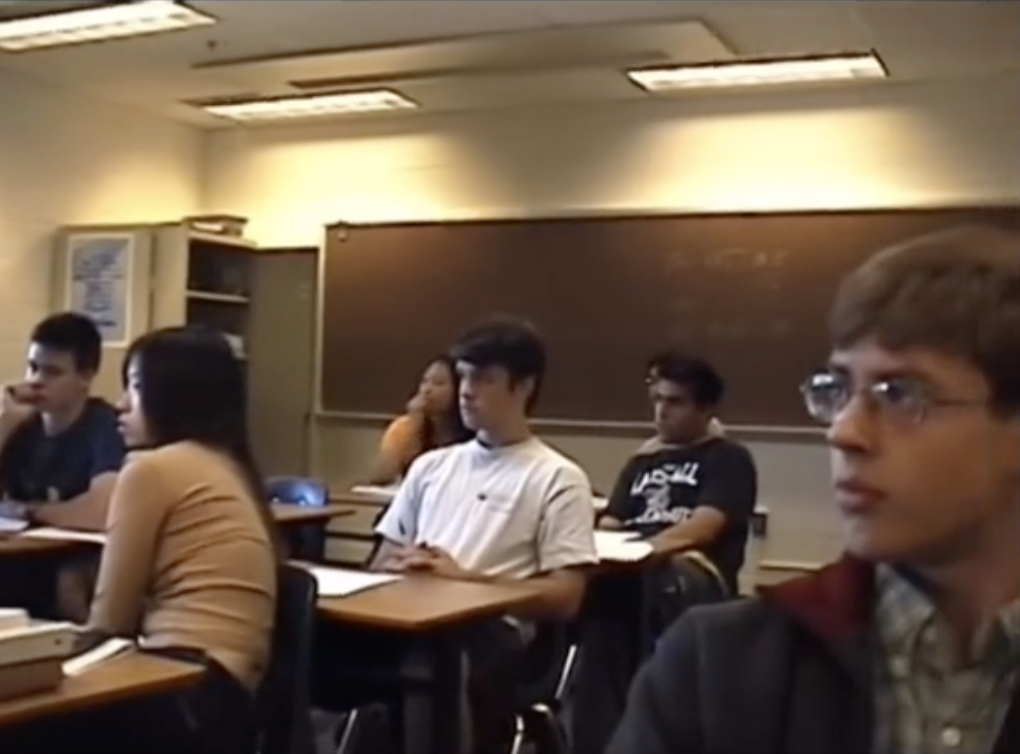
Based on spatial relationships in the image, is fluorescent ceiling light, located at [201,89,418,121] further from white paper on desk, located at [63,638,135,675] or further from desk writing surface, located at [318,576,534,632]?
white paper on desk, located at [63,638,135,675]

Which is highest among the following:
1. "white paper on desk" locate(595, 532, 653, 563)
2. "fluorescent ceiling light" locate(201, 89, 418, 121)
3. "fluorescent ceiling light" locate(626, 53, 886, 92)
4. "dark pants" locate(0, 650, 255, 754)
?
"fluorescent ceiling light" locate(626, 53, 886, 92)

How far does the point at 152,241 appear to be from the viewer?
657 centimetres

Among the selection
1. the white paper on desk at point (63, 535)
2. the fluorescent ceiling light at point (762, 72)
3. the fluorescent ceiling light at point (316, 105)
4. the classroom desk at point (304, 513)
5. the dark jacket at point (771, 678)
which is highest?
the fluorescent ceiling light at point (762, 72)

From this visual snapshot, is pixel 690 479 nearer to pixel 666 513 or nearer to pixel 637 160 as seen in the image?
pixel 666 513

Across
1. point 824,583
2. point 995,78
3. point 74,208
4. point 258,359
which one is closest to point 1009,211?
point 995,78

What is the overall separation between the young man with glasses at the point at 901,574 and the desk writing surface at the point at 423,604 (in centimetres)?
167

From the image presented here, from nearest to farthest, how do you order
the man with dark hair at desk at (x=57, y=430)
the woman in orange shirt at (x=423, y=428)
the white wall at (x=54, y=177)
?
the man with dark hair at desk at (x=57, y=430) < the woman in orange shirt at (x=423, y=428) < the white wall at (x=54, y=177)

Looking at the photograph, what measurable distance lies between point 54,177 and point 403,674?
14.6 ft

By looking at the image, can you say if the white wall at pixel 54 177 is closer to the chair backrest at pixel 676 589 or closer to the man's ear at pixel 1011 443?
the chair backrest at pixel 676 589

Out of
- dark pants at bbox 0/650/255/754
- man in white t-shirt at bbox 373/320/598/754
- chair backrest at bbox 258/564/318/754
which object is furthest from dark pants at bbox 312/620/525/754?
dark pants at bbox 0/650/255/754

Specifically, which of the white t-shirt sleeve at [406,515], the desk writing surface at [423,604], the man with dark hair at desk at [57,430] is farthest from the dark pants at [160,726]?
the man with dark hair at desk at [57,430]

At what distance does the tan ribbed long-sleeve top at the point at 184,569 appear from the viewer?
8.24 feet

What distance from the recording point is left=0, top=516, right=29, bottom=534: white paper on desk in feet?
12.3

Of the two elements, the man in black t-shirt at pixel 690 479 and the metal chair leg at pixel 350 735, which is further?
the man in black t-shirt at pixel 690 479
